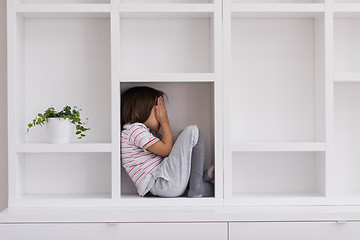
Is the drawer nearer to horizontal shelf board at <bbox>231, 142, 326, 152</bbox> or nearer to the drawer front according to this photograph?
the drawer front

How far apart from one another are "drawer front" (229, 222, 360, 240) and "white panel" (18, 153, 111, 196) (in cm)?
75

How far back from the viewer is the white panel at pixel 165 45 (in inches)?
88.7

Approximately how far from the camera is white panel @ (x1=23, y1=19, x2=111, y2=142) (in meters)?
2.23

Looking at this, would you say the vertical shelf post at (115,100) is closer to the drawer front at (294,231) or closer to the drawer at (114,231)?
the drawer at (114,231)

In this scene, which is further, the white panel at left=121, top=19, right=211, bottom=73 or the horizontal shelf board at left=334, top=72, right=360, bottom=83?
the white panel at left=121, top=19, right=211, bottom=73

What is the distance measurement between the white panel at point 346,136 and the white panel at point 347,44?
4.3 inches

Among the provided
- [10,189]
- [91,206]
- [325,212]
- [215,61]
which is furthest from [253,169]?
[10,189]

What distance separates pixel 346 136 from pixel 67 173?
145 cm

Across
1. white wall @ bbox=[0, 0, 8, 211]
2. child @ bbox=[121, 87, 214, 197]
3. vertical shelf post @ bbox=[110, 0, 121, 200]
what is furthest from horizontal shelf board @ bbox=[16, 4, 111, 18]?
child @ bbox=[121, 87, 214, 197]

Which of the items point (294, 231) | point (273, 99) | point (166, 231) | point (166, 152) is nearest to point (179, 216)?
point (166, 231)

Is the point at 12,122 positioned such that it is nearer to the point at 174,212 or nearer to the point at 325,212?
the point at 174,212

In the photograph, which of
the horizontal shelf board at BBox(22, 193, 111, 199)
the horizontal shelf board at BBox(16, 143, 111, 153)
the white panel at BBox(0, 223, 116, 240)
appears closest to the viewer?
the white panel at BBox(0, 223, 116, 240)

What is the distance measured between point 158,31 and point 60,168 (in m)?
0.86

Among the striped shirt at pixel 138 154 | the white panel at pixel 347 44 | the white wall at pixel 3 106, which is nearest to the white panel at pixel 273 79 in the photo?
the white panel at pixel 347 44
